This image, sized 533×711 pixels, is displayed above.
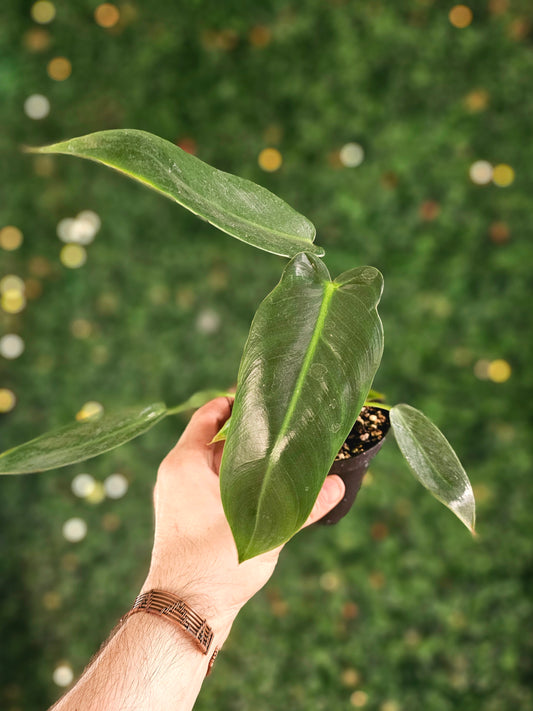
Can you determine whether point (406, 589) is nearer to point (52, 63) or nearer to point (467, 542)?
point (467, 542)

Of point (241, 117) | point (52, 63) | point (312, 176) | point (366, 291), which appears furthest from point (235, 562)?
point (52, 63)

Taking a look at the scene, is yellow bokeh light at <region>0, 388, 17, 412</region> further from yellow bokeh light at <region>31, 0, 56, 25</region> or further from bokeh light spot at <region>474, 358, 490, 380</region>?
bokeh light spot at <region>474, 358, 490, 380</region>

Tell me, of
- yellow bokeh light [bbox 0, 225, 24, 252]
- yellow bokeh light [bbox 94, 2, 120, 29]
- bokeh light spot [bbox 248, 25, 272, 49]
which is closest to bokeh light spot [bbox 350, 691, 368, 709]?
yellow bokeh light [bbox 0, 225, 24, 252]

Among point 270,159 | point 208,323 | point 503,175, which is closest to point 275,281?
point 208,323

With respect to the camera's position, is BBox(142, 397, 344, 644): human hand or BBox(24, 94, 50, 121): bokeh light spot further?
BBox(24, 94, 50, 121): bokeh light spot

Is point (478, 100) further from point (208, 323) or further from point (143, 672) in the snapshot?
point (143, 672)

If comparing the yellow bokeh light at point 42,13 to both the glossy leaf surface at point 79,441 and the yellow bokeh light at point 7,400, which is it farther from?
the glossy leaf surface at point 79,441
